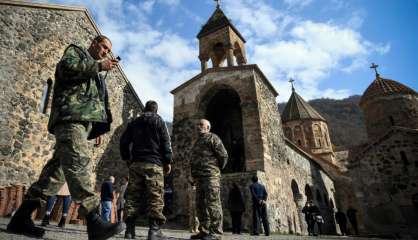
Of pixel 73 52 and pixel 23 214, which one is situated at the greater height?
pixel 73 52

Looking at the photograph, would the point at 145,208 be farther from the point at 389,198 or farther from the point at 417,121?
the point at 417,121

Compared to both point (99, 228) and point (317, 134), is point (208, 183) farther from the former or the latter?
point (317, 134)

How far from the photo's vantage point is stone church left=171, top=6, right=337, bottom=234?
10695 millimetres

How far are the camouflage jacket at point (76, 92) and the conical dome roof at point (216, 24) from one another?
1256 centimetres

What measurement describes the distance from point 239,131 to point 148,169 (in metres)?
11.4

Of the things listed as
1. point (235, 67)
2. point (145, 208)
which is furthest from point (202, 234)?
point (235, 67)

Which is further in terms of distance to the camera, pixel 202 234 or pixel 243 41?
pixel 243 41

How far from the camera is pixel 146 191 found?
366cm

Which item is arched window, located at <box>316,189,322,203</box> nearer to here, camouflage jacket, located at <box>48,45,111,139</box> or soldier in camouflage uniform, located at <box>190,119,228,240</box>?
soldier in camouflage uniform, located at <box>190,119,228,240</box>

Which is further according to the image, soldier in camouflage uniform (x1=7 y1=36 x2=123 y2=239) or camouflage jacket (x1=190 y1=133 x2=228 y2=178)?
camouflage jacket (x1=190 y1=133 x2=228 y2=178)

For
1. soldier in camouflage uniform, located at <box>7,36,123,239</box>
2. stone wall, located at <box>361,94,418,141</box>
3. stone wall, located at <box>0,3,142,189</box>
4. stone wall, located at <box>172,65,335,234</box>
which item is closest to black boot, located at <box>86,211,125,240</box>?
soldier in camouflage uniform, located at <box>7,36,123,239</box>

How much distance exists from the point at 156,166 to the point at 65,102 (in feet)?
4.47

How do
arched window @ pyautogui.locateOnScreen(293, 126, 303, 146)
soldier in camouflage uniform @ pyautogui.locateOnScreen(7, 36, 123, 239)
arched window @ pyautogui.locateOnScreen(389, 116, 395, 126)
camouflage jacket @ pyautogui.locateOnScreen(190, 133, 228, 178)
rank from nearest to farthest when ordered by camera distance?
soldier in camouflage uniform @ pyautogui.locateOnScreen(7, 36, 123, 239) < camouflage jacket @ pyautogui.locateOnScreen(190, 133, 228, 178) < arched window @ pyautogui.locateOnScreen(389, 116, 395, 126) < arched window @ pyautogui.locateOnScreen(293, 126, 303, 146)

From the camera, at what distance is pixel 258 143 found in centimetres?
1100
